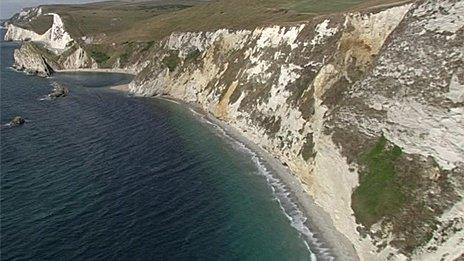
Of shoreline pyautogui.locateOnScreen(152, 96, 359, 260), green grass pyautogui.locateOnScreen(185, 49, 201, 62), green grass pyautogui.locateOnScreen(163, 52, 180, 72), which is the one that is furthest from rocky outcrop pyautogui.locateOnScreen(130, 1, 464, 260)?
green grass pyautogui.locateOnScreen(163, 52, 180, 72)

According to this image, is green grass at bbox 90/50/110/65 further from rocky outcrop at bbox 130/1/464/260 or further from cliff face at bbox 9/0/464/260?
cliff face at bbox 9/0/464/260

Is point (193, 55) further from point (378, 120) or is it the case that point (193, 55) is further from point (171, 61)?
point (378, 120)

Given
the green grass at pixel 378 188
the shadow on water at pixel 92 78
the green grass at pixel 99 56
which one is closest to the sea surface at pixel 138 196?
the green grass at pixel 378 188

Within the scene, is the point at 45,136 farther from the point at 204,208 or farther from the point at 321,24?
the point at 321,24

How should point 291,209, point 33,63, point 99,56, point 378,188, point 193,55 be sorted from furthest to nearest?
point 99,56 → point 33,63 → point 193,55 → point 291,209 → point 378,188

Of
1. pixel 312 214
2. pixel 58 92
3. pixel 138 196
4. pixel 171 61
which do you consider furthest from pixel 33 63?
pixel 312 214

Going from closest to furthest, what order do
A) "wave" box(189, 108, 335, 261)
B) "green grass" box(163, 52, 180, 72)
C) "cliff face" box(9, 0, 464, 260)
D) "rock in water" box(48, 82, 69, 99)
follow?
"cliff face" box(9, 0, 464, 260) < "wave" box(189, 108, 335, 261) < "rock in water" box(48, 82, 69, 99) < "green grass" box(163, 52, 180, 72)
